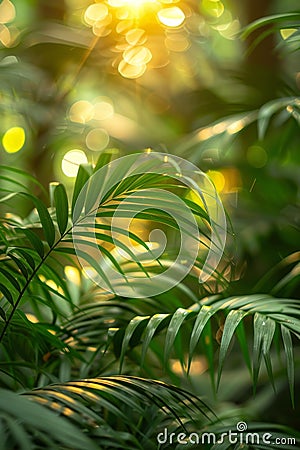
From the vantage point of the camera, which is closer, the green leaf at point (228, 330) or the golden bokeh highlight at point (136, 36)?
the green leaf at point (228, 330)

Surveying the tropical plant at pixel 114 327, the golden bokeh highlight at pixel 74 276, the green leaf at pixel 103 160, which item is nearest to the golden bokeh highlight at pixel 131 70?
the tropical plant at pixel 114 327

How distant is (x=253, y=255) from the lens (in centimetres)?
131

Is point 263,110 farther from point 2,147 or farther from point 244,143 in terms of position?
point 2,147

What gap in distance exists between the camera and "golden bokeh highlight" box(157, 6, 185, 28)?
1.84m

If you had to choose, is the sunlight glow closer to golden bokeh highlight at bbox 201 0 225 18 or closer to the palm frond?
golden bokeh highlight at bbox 201 0 225 18

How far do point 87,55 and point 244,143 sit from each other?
1.52 ft

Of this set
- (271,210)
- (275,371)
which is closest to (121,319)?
(275,371)

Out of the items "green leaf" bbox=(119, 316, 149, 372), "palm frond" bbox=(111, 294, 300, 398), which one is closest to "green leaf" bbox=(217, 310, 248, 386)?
"palm frond" bbox=(111, 294, 300, 398)

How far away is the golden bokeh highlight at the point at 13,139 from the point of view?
1858mm

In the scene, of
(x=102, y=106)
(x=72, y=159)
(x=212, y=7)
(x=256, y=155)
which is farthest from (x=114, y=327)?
(x=212, y=7)

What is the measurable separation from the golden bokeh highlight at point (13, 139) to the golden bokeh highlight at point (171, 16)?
527 millimetres

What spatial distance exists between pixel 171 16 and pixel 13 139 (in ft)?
1.94

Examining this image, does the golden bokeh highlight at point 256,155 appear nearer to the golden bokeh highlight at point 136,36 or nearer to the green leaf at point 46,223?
the golden bokeh highlight at point 136,36

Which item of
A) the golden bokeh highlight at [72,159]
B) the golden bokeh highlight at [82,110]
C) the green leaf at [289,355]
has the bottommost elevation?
the green leaf at [289,355]
